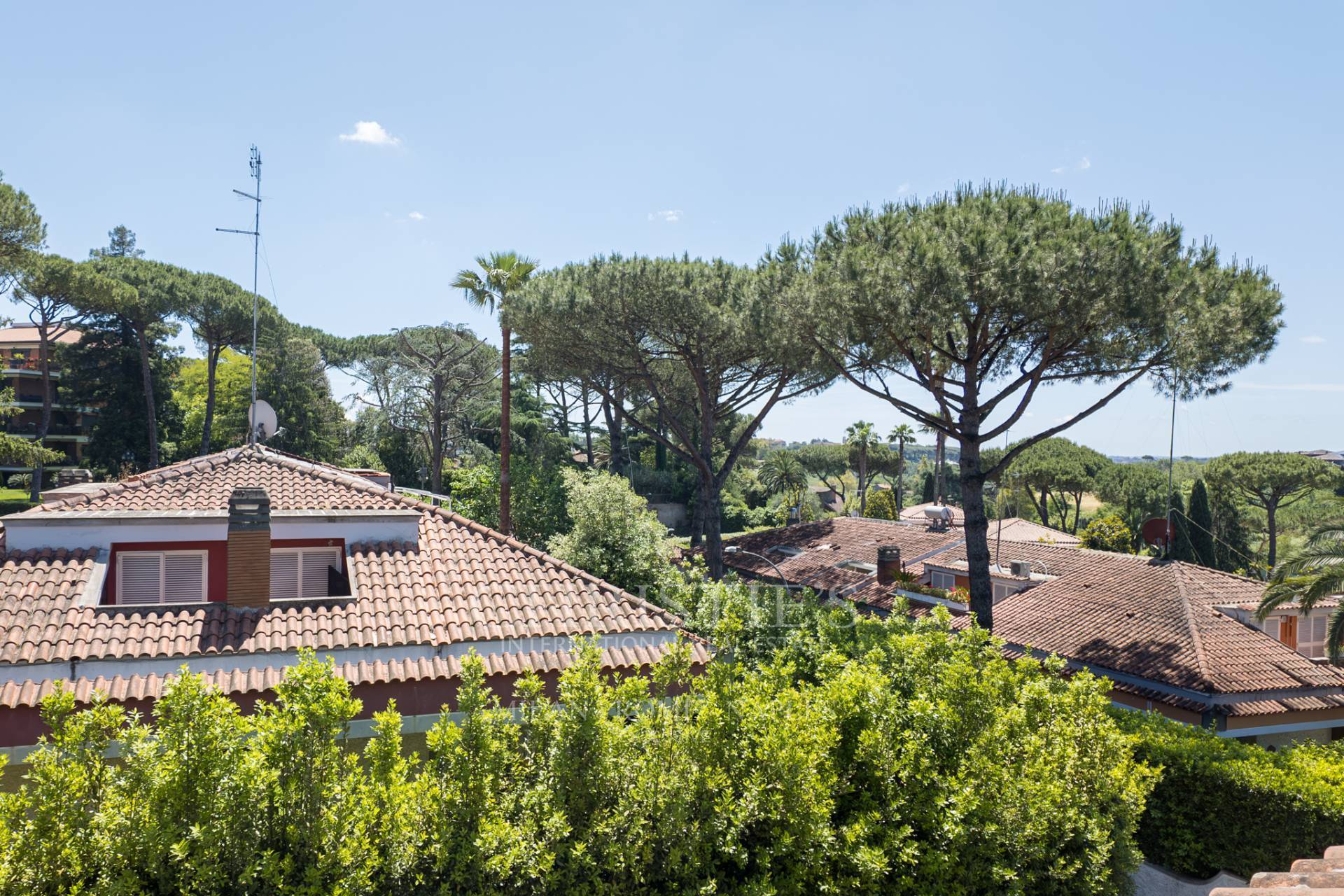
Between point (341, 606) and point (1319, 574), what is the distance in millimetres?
19782

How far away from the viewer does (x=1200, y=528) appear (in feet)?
146

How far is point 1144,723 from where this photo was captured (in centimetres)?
1172

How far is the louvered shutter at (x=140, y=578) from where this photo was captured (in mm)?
11633

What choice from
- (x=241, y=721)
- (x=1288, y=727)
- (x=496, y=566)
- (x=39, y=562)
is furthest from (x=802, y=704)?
(x=1288, y=727)

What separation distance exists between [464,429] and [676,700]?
142ft

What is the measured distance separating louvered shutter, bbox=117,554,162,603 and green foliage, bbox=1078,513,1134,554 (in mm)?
42677

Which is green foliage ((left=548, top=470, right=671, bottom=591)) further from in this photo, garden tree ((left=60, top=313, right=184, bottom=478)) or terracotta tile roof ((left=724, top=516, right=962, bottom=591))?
garden tree ((left=60, top=313, right=184, bottom=478))

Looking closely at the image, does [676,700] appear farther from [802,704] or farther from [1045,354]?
[1045,354]

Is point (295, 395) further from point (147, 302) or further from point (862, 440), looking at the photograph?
point (862, 440)

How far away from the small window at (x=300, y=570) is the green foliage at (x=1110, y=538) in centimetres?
4062

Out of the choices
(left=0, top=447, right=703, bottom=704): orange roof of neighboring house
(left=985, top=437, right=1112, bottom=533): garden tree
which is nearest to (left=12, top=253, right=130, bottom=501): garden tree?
(left=0, top=447, right=703, bottom=704): orange roof of neighboring house

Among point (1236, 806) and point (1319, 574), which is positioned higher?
point (1319, 574)

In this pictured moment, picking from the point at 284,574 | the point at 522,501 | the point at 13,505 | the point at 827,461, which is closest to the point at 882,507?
the point at 827,461

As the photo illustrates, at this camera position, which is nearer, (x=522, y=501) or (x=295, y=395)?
(x=522, y=501)
